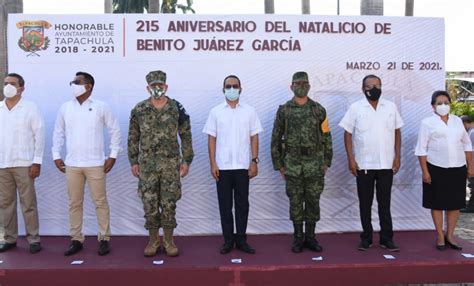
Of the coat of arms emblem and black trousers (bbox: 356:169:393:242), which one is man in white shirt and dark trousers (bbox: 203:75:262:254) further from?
the coat of arms emblem

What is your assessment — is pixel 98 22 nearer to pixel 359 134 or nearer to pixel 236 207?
pixel 236 207

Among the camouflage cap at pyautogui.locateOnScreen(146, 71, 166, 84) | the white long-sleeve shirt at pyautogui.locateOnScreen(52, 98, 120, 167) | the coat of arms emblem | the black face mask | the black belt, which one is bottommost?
the black belt

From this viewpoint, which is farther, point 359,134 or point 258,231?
point 258,231

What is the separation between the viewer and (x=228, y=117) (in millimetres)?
4254

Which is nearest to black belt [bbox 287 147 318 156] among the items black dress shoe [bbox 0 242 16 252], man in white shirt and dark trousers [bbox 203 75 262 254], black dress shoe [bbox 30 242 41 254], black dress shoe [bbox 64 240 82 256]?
man in white shirt and dark trousers [bbox 203 75 262 254]

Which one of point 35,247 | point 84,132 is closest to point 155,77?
point 84,132

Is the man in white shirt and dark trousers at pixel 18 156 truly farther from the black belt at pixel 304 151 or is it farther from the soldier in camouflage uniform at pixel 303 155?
the black belt at pixel 304 151

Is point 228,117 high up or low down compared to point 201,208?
up

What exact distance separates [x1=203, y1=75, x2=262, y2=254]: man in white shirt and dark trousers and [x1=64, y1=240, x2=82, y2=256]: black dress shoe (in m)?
1.31

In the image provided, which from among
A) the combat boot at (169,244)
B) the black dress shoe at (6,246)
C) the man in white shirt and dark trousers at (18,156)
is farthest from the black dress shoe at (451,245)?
the black dress shoe at (6,246)

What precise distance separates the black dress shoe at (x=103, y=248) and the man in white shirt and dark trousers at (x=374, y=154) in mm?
2306

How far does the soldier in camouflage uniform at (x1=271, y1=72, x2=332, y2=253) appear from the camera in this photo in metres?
4.20

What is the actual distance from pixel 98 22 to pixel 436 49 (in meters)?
3.62

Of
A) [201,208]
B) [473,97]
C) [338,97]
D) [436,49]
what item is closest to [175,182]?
[201,208]
